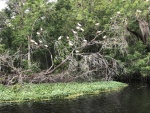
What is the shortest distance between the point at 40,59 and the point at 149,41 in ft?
46.1

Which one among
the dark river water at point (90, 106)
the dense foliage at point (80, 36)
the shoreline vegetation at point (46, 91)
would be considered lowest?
the dark river water at point (90, 106)

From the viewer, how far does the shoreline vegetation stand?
20672 millimetres

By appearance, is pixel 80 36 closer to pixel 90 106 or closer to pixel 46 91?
pixel 46 91

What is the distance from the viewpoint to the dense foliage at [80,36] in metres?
26.6

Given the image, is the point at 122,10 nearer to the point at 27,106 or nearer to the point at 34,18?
the point at 34,18

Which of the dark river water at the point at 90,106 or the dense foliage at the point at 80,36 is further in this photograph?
the dense foliage at the point at 80,36

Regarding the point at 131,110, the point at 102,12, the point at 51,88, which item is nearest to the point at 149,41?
the point at 102,12

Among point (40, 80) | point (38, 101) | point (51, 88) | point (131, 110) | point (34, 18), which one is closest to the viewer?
point (131, 110)

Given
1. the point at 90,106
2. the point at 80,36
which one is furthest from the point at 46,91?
the point at 80,36

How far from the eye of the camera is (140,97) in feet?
66.5

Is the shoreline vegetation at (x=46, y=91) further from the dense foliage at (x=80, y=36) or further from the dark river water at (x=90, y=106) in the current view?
the dense foliage at (x=80, y=36)

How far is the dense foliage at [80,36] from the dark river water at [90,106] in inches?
230

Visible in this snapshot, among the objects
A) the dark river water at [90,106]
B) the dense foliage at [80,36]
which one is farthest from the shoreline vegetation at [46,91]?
the dense foliage at [80,36]

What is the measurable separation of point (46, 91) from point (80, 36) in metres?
10.4
